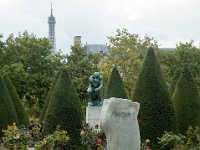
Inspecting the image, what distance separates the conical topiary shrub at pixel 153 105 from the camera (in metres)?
Result: 18.6

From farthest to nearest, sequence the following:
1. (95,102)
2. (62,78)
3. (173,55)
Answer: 1. (173,55)
2. (95,102)
3. (62,78)

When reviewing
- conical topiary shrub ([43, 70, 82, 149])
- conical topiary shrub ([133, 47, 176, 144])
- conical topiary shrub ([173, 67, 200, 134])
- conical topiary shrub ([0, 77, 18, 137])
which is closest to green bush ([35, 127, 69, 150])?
conical topiary shrub ([43, 70, 82, 149])

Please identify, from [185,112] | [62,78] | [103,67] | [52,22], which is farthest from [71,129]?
[52,22]

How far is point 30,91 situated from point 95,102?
61.7 ft

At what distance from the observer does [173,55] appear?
4694cm

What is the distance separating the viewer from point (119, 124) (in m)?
11.1

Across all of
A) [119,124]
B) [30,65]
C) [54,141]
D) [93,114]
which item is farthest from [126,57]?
[119,124]

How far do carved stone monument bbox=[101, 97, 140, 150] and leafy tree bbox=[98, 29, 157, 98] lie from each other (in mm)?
24300

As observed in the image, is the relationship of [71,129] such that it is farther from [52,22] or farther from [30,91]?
[52,22]

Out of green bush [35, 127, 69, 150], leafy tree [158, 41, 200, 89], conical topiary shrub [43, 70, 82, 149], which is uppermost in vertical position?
leafy tree [158, 41, 200, 89]

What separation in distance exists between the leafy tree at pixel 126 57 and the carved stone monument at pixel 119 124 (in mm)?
24300

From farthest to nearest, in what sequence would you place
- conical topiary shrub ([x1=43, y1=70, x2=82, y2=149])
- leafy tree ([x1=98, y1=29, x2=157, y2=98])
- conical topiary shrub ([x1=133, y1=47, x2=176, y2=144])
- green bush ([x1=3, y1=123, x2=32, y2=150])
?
leafy tree ([x1=98, y1=29, x2=157, y2=98]) < conical topiary shrub ([x1=133, y1=47, x2=176, y2=144]) < conical topiary shrub ([x1=43, y1=70, x2=82, y2=149]) < green bush ([x1=3, y1=123, x2=32, y2=150])

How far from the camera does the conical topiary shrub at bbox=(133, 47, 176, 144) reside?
1862cm

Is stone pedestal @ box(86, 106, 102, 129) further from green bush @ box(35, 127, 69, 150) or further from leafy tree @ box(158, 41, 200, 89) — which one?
leafy tree @ box(158, 41, 200, 89)
